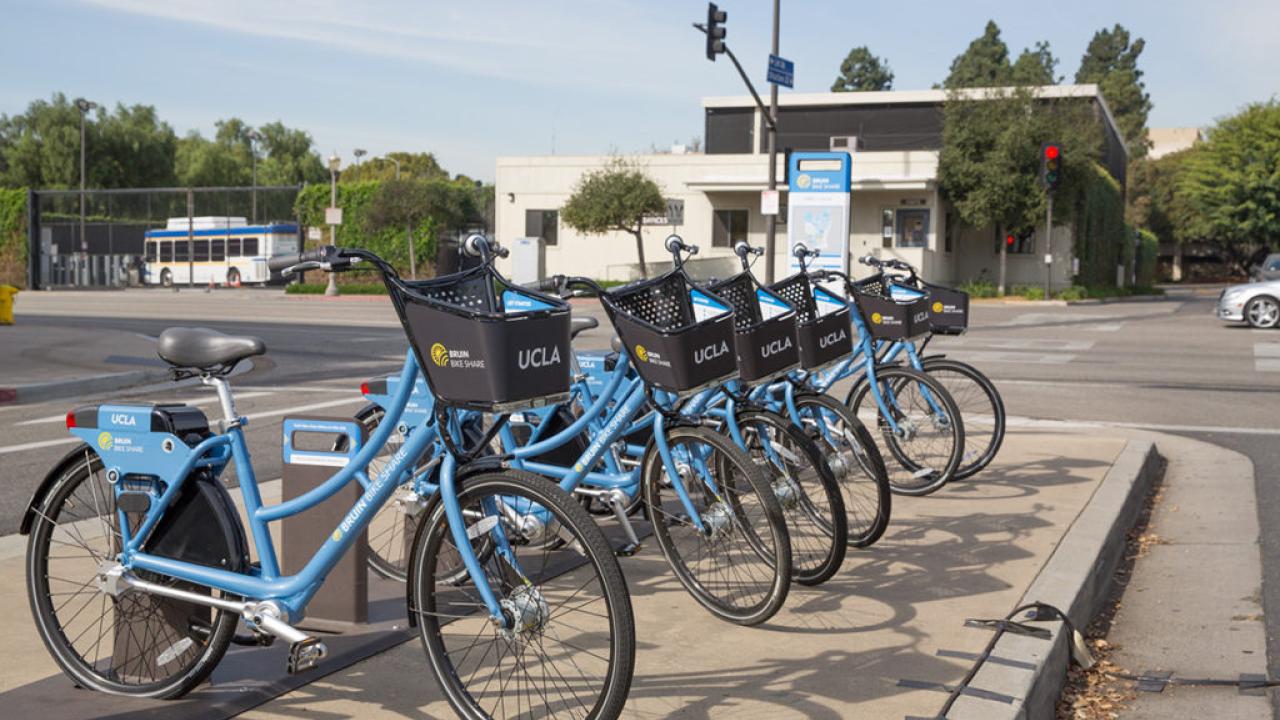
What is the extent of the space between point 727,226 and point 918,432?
133 feet

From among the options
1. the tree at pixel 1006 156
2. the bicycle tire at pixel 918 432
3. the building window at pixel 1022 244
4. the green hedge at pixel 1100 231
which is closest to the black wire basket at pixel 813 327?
the bicycle tire at pixel 918 432

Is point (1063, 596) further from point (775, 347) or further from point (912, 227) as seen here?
point (912, 227)

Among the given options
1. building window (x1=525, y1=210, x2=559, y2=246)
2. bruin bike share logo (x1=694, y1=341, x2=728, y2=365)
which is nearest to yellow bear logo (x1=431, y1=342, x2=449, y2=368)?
bruin bike share logo (x1=694, y1=341, x2=728, y2=365)

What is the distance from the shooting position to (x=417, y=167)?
338 ft

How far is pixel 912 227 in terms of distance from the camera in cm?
4503

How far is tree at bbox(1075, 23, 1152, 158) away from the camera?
347 ft

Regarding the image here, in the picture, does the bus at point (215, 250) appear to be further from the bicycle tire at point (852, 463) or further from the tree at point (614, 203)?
the bicycle tire at point (852, 463)

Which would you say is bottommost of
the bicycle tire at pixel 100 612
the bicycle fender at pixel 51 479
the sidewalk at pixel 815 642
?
the sidewalk at pixel 815 642

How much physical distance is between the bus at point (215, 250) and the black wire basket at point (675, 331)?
48739 mm

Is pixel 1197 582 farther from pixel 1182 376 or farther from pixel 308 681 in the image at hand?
pixel 1182 376

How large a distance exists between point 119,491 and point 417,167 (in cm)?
10169

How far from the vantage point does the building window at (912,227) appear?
44688 mm

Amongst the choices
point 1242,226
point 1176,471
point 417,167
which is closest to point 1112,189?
point 1242,226

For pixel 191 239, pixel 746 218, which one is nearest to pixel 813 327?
pixel 746 218
